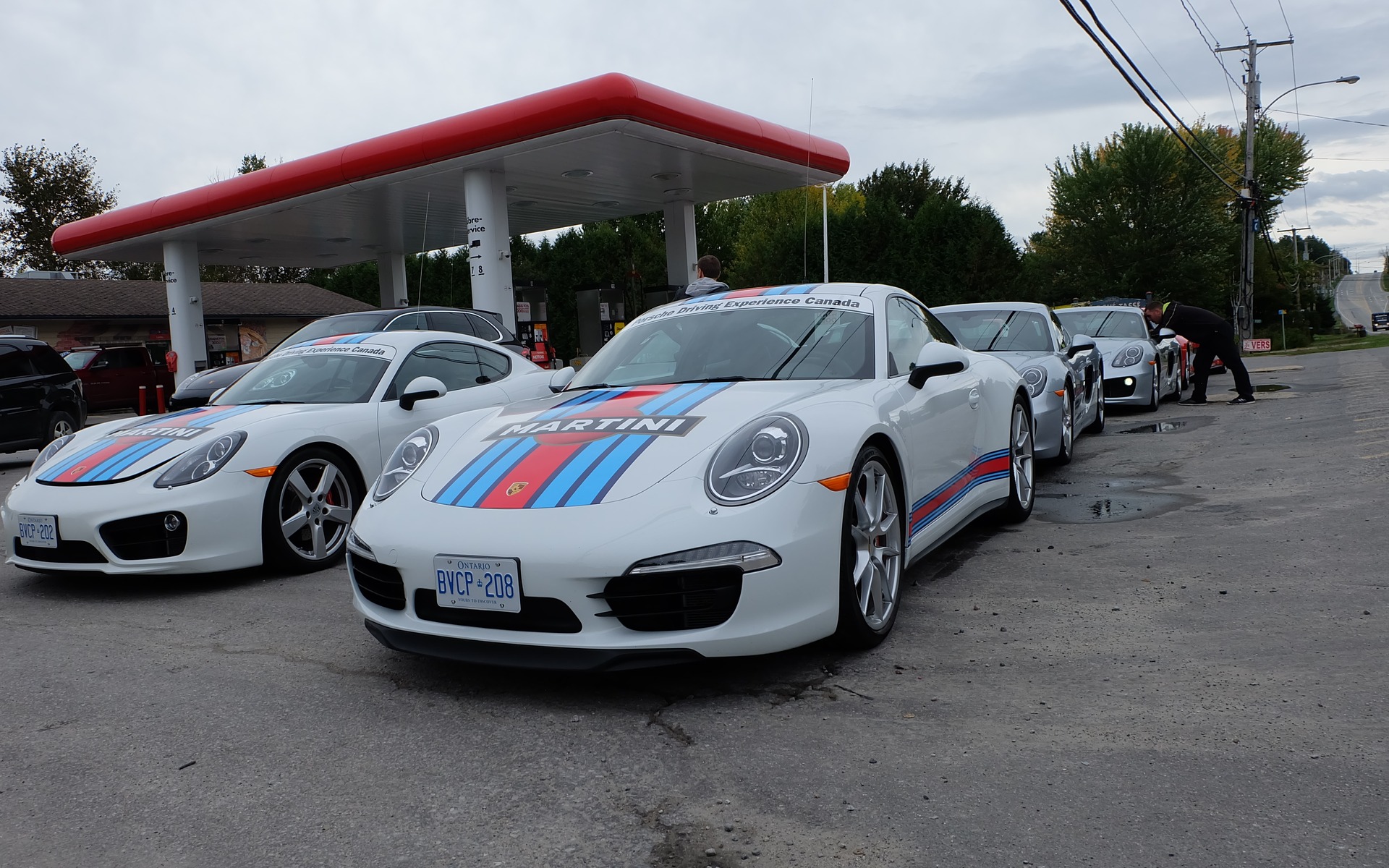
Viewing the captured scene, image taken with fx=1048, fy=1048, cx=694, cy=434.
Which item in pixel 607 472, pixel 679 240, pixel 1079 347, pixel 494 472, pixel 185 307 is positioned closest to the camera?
pixel 607 472

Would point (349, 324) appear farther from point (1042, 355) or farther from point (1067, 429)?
point (1067, 429)

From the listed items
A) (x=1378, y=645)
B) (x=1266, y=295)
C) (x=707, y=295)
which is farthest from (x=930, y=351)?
(x=1266, y=295)

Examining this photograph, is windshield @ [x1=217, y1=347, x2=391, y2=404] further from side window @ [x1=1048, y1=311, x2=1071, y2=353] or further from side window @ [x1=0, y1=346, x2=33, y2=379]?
side window @ [x1=0, y1=346, x2=33, y2=379]

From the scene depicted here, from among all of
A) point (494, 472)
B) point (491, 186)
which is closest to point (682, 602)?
point (494, 472)

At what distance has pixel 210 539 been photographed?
494 cm

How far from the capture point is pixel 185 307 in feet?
70.5

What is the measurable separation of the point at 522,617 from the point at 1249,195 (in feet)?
103

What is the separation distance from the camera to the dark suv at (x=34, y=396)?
476 inches

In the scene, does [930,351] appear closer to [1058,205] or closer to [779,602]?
[779,602]

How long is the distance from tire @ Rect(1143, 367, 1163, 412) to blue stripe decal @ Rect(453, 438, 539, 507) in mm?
10361

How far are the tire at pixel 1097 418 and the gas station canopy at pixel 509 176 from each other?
21.6 feet

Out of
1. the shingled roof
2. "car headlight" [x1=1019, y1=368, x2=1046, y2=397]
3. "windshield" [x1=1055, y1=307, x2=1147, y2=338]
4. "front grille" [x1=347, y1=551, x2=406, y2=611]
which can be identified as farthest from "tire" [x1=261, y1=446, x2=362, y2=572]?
the shingled roof

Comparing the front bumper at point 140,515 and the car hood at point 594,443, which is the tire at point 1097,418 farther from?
the front bumper at point 140,515

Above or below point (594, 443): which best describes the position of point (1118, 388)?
below
